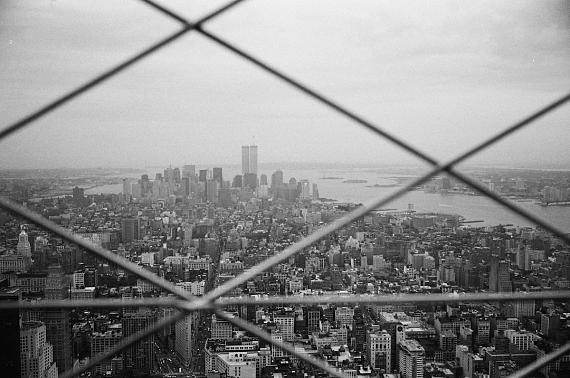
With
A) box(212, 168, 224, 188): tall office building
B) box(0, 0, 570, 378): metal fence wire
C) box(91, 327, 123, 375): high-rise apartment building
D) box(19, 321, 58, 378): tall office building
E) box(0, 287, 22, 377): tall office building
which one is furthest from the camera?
box(212, 168, 224, 188): tall office building

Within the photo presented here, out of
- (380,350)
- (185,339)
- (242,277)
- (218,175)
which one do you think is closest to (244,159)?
(218,175)

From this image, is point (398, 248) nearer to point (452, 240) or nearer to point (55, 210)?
point (452, 240)

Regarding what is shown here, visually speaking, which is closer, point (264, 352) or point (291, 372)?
point (291, 372)

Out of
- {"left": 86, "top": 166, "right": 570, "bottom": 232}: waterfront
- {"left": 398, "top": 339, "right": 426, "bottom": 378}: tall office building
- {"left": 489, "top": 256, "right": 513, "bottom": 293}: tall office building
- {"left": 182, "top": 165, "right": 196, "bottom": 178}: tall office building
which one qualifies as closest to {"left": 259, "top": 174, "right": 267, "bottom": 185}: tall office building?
{"left": 86, "top": 166, "right": 570, "bottom": 232}: waterfront

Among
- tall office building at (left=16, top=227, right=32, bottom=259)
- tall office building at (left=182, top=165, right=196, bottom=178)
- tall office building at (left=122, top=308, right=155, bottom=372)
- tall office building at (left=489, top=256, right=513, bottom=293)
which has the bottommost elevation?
tall office building at (left=122, top=308, right=155, bottom=372)

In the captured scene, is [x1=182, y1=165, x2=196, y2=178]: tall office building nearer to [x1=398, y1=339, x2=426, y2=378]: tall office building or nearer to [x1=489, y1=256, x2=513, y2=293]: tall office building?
[x1=398, y1=339, x2=426, y2=378]: tall office building

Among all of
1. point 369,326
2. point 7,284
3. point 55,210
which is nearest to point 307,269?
point 369,326

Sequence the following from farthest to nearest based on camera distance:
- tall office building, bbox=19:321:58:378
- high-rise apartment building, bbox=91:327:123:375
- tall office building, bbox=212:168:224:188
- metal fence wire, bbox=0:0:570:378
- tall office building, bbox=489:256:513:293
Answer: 1. tall office building, bbox=212:168:224:188
2. tall office building, bbox=489:256:513:293
3. high-rise apartment building, bbox=91:327:123:375
4. tall office building, bbox=19:321:58:378
5. metal fence wire, bbox=0:0:570:378
